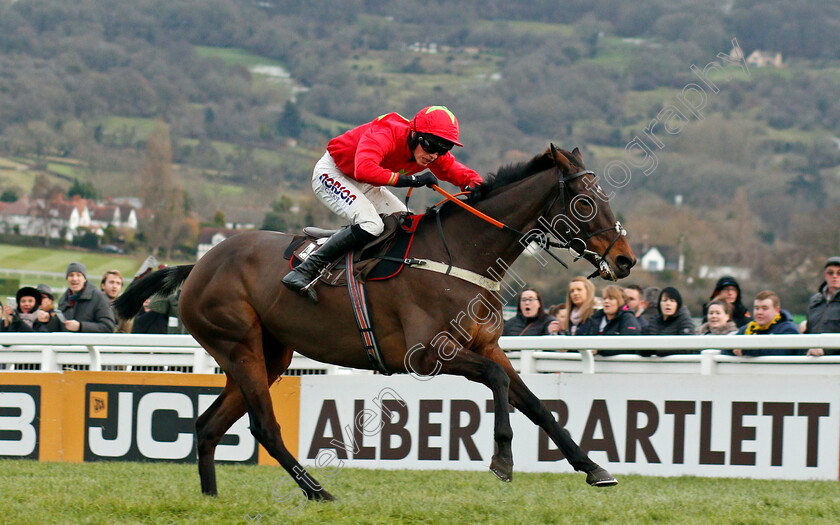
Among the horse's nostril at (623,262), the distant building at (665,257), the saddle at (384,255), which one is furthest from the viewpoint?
the distant building at (665,257)

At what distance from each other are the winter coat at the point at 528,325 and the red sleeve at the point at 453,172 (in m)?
2.56

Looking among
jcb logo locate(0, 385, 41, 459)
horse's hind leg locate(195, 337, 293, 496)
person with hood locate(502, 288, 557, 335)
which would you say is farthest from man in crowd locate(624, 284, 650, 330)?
jcb logo locate(0, 385, 41, 459)

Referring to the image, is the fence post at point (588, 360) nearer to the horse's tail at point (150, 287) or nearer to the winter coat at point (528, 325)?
the winter coat at point (528, 325)

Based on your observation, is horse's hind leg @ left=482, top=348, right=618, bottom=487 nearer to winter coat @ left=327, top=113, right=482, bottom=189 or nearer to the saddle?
the saddle

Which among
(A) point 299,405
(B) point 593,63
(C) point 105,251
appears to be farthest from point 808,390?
(B) point 593,63

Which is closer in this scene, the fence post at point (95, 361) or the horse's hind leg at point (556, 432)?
the horse's hind leg at point (556, 432)

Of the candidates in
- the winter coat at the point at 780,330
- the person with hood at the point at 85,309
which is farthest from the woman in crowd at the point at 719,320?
the person with hood at the point at 85,309

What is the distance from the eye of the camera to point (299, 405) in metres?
7.77

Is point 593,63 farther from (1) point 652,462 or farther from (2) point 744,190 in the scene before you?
(1) point 652,462

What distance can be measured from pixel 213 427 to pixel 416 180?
6.51ft

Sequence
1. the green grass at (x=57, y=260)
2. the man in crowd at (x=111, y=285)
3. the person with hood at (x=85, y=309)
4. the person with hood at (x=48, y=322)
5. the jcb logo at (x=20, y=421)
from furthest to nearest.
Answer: the green grass at (x=57, y=260), the man in crowd at (x=111, y=285), the person with hood at (x=48, y=322), the person with hood at (x=85, y=309), the jcb logo at (x=20, y=421)

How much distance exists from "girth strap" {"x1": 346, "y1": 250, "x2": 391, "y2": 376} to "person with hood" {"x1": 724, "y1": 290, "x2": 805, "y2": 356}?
3086mm

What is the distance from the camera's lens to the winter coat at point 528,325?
26.5 ft

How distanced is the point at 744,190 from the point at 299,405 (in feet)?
217
